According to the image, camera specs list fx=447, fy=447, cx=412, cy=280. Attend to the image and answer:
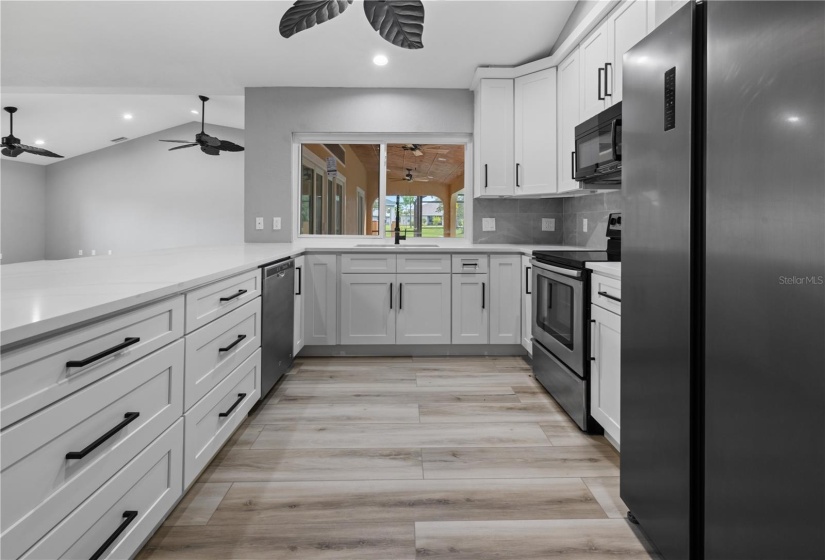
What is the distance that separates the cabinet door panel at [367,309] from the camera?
11.7ft

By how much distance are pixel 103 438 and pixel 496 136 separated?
3391 millimetres

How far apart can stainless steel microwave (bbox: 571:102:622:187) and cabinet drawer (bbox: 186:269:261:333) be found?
6.24 ft

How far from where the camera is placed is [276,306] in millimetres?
2695

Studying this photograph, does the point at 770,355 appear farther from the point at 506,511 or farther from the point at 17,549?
the point at 17,549

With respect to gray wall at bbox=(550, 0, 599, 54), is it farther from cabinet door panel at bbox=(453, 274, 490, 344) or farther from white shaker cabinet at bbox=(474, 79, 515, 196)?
cabinet door panel at bbox=(453, 274, 490, 344)

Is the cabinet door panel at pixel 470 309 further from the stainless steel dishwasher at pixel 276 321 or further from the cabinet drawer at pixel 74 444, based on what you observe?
the cabinet drawer at pixel 74 444

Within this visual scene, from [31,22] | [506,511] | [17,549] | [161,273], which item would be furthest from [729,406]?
[31,22]

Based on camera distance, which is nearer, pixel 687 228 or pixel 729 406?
pixel 729 406

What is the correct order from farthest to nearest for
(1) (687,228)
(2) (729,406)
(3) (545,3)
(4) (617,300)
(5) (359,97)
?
(5) (359,97)
(3) (545,3)
(4) (617,300)
(1) (687,228)
(2) (729,406)

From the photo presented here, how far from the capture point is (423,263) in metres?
3.57

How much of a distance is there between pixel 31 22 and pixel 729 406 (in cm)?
439

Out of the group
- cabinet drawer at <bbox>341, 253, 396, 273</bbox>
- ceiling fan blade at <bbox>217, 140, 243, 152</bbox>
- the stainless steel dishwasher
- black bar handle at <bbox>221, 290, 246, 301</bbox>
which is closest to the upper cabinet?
cabinet drawer at <bbox>341, 253, 396, 273</bbox>

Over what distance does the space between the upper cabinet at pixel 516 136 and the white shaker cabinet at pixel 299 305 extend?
1599 millimetres

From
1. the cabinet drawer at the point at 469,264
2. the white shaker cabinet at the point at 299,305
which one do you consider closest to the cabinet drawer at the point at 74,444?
the white shaker cabinet at the point at 299,305
